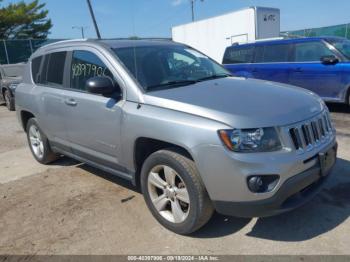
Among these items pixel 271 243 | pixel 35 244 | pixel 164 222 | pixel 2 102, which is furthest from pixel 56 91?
pixel 2 102

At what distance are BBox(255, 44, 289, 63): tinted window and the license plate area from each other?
19.7 feet

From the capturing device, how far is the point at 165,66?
399cm

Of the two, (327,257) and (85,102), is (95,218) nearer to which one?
(85,102)

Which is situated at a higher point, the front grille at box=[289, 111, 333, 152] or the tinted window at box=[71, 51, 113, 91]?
the tinted window at box=[71, 51, 113, 91]

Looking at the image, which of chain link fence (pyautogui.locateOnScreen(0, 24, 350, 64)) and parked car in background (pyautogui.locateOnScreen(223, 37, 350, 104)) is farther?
chain link fence (pyautogui.locateOnScreen(0, 24, 350, 64))

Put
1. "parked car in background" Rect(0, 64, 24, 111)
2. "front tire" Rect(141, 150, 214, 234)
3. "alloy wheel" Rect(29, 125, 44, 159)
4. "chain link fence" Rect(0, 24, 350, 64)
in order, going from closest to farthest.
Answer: "front tire" Rect(141, 150, 214, 234) < "alloy wheel" Rect(29, 125, 44, 159) < "parked car in background" Rect(0, 64, 24, 111) < "chain link fence" Rect(0, 24, 350, 64)

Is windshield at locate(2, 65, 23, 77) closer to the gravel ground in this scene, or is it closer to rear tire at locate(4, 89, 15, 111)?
rear tire at locate(4, 89, 15, 111)

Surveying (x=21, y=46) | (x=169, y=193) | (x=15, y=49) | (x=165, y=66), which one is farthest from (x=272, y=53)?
(x=21, y=46)

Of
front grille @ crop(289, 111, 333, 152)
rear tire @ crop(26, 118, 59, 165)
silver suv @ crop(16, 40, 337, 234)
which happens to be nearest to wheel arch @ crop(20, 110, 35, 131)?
rear tire @ crop(26, 118, 59, 165)

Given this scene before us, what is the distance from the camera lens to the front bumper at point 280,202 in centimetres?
283

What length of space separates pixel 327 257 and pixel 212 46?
51.4 feet

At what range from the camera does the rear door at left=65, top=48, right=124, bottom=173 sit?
3.73m

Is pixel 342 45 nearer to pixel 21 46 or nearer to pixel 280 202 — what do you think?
pixel 280 202

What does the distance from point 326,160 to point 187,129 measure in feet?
4.22
